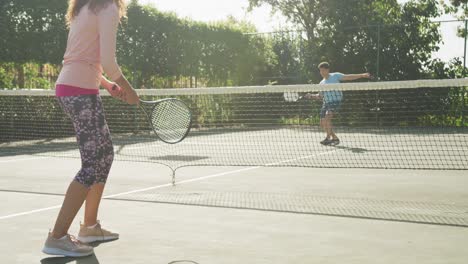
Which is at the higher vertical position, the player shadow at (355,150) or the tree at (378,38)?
the tree at (378,38)

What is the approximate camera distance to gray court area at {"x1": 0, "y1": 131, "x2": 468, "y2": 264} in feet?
13.6

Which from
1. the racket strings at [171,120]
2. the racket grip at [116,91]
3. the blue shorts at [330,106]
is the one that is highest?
the racket grip at [116,91]

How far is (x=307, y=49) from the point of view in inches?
882

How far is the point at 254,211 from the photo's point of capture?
5.64m

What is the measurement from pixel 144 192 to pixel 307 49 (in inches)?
642

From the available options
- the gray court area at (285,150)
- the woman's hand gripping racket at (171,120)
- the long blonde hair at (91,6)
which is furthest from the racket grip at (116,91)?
the gray court area at (285,150)

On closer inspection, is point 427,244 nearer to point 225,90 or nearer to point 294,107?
point 225,90

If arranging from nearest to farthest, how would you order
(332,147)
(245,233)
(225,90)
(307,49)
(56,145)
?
1. (245,233)
2. (225,90)
3. (332,147)
4. (56,145)
5. (307,49)

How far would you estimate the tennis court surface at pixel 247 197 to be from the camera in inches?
166

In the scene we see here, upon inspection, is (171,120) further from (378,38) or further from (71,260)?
(378,38)

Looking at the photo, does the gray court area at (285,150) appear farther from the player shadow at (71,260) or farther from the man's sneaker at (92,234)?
the player shadow at (71,260)

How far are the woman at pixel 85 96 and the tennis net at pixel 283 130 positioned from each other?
340 centimetres

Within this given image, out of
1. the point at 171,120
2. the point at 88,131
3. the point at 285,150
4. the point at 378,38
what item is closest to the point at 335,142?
the point at 285,150

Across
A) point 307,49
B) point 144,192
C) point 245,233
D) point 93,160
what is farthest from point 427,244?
point 307,49
